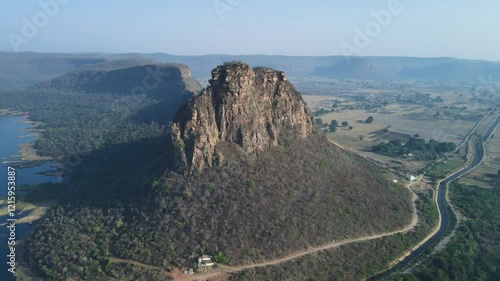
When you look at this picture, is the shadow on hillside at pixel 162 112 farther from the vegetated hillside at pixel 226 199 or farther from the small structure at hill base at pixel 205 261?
the small structure at hill base at pixel 205 261

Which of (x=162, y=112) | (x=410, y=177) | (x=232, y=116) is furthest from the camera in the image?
(x=162, y=112)

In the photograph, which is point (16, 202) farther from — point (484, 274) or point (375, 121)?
point (375, 121)

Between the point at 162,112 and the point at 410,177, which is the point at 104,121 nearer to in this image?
the point at 162,112

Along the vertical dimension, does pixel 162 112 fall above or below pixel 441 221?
above

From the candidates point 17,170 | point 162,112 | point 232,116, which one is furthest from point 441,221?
point 17,170

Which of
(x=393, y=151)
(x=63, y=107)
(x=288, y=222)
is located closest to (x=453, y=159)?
(x=393, y=151)

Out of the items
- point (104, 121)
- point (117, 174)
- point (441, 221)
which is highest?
point (117, 174)

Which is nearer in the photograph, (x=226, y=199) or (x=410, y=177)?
(x=226, y=199)

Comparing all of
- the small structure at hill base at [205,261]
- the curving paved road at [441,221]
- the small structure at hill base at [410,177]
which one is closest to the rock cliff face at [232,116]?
the small structure at hill base at [205,261]
